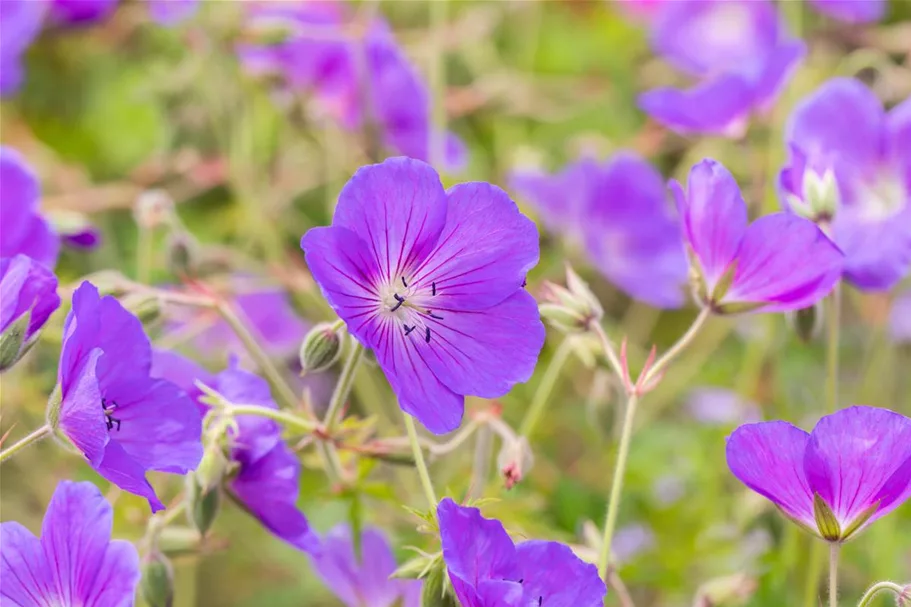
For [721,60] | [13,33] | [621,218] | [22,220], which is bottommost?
[621,218]

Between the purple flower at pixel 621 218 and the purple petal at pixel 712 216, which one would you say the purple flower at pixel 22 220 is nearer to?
the purple petal at pixel 712 216

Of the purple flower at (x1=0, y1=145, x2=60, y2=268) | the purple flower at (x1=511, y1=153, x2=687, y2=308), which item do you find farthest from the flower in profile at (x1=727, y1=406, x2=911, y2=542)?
the purple flower at (x1=511, y1=153, x2=687, y2=308)

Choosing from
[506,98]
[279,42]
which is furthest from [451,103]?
[279,42]

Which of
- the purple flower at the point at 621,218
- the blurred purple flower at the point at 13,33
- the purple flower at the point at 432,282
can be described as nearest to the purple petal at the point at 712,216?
the purple flower at the point at 432,282

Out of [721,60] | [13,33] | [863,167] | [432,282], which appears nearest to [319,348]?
[432,282]

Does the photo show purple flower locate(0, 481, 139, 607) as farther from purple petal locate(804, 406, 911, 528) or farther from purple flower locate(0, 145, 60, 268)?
purple petal locate(804, 406, 911, 528)

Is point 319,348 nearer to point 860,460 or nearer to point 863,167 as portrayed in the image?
point 860,460
